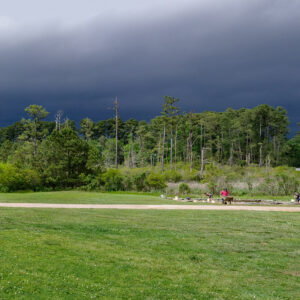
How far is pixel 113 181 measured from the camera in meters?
41.5

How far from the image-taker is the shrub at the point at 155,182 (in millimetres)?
39031

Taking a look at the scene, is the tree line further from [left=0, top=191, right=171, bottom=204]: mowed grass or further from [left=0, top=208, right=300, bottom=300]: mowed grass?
[left=0, top=208, right=300, bottom=300]: mowed grass

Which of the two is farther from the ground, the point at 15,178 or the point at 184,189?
the point at 15,178

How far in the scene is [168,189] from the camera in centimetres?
3747

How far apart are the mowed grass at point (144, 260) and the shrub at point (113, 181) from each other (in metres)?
27.7

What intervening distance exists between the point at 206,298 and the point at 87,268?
2.60 meters

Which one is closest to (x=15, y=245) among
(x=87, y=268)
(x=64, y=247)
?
(x=64, y=247)

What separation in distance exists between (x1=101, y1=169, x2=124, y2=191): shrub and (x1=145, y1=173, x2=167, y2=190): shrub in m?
3.67

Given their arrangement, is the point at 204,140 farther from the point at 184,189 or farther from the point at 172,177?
the point at 184,189

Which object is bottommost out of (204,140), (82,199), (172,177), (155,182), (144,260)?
(144,260)

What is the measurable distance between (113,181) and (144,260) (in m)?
33.6

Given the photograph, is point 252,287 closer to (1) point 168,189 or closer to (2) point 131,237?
(2) point 131,237

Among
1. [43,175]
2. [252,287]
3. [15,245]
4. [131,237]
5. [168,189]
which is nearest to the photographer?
[252,287]

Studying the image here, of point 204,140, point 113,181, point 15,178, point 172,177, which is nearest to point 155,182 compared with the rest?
point 172,177
